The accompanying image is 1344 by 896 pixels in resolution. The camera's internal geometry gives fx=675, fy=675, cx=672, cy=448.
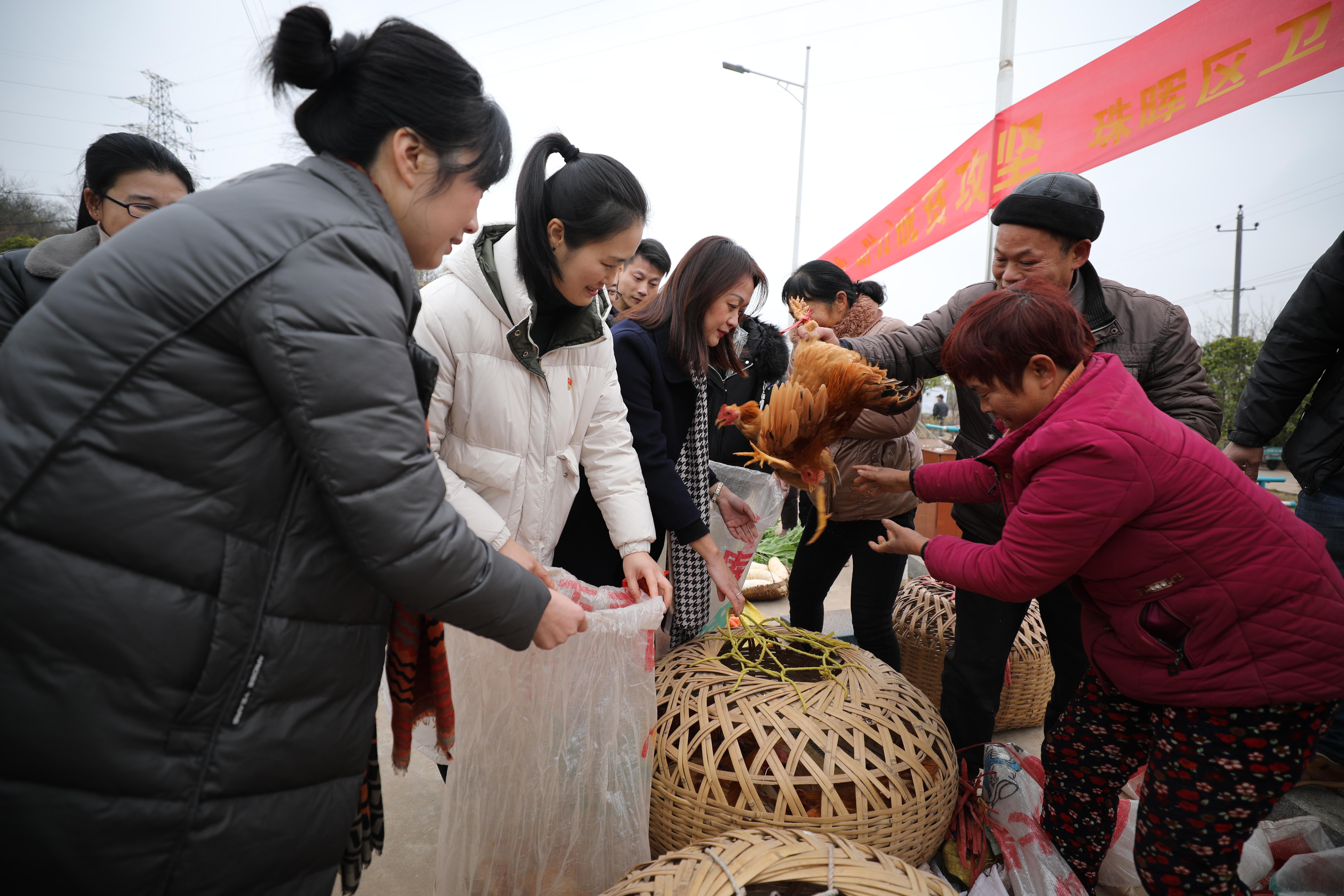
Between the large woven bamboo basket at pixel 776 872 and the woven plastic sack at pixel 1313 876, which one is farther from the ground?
the large woven bamboo basket at pixel 776 872

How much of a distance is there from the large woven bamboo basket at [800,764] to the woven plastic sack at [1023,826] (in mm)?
217

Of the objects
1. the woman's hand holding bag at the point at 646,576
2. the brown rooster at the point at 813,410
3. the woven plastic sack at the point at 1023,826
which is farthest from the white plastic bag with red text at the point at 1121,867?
the woman's hand holding bag at the point at 646,576

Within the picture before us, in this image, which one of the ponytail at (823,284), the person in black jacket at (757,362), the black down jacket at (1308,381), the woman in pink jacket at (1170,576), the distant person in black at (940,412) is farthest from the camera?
the distant person in black at (940,412)

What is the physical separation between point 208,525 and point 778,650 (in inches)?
56.4

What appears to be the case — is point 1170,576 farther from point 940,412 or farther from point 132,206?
point 940,412

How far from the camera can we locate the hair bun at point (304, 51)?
2.78ft

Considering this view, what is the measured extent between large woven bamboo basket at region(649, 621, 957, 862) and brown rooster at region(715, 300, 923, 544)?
1.54 ft

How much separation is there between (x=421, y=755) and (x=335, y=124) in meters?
2.10

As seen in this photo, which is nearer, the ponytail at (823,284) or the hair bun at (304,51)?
the hair bun at (304,51)

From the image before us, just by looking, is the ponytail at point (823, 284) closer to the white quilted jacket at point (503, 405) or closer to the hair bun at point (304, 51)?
the white quilted jacket at point (503, 405)

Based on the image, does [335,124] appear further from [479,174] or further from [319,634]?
[319,634]

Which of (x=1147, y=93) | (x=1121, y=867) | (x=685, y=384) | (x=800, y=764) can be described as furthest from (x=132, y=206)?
(x=1147, y=93)

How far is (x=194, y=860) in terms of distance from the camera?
30.6 inches

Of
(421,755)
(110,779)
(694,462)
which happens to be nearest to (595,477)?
(694,462)
